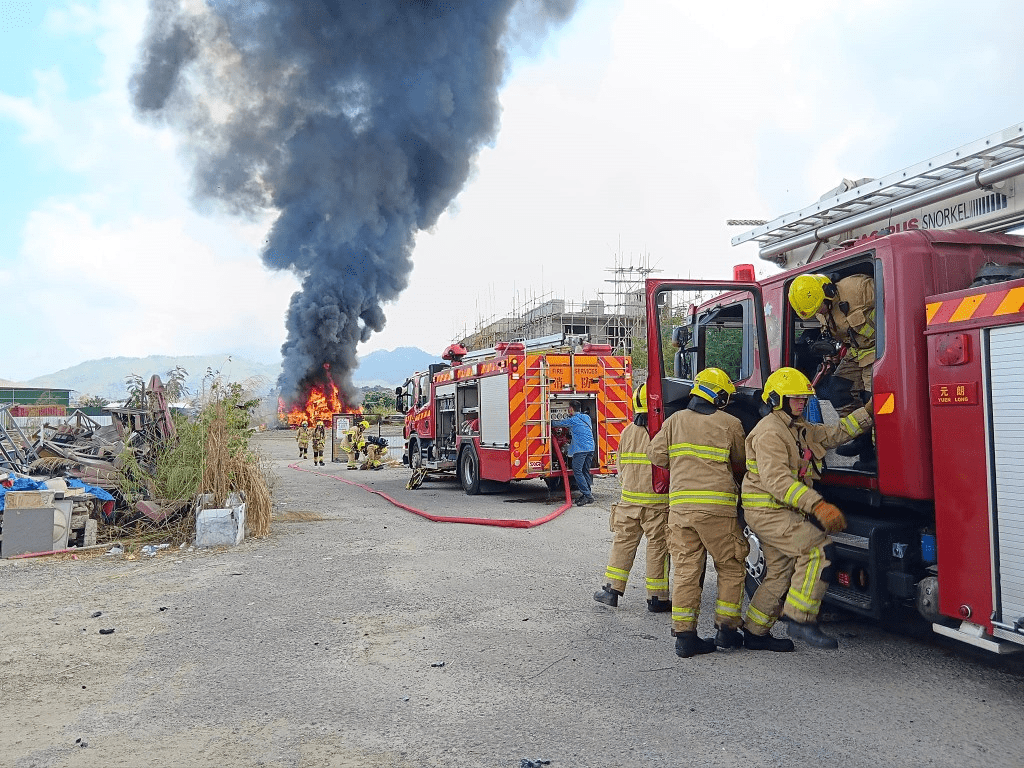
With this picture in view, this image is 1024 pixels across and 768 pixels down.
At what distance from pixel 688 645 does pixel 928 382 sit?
1946 mm

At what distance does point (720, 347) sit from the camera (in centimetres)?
565

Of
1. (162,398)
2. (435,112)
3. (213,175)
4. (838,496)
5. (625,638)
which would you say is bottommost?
(625,638)

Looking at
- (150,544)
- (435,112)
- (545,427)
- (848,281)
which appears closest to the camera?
(848,281)

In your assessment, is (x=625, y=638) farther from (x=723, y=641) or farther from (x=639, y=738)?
(x=639, y=738)

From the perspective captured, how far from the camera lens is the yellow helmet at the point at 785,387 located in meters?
4.23

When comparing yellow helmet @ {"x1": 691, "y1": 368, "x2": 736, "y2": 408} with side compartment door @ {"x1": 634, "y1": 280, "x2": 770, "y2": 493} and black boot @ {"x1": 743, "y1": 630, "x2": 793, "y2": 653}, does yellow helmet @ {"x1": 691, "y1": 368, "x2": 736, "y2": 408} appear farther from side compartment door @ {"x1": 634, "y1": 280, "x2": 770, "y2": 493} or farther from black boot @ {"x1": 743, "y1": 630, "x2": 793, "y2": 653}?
black boot @ {"x1": 743, "y1": 630, "x2": 793, "y2": 653}

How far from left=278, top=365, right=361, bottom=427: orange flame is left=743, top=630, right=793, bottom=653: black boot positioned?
40.5 m

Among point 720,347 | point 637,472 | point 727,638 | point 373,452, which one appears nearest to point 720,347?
point 720,347

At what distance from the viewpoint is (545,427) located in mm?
11625

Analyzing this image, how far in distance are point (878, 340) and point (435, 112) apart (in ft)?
131

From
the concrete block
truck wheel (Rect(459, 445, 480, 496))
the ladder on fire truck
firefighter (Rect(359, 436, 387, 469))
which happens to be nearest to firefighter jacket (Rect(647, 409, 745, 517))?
the ladder on fire truck

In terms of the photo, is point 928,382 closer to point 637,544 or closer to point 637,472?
point 637,472

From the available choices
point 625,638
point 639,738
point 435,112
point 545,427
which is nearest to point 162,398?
point 545,427

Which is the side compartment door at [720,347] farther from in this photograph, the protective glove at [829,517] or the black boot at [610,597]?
the protective glove at [829,517]
